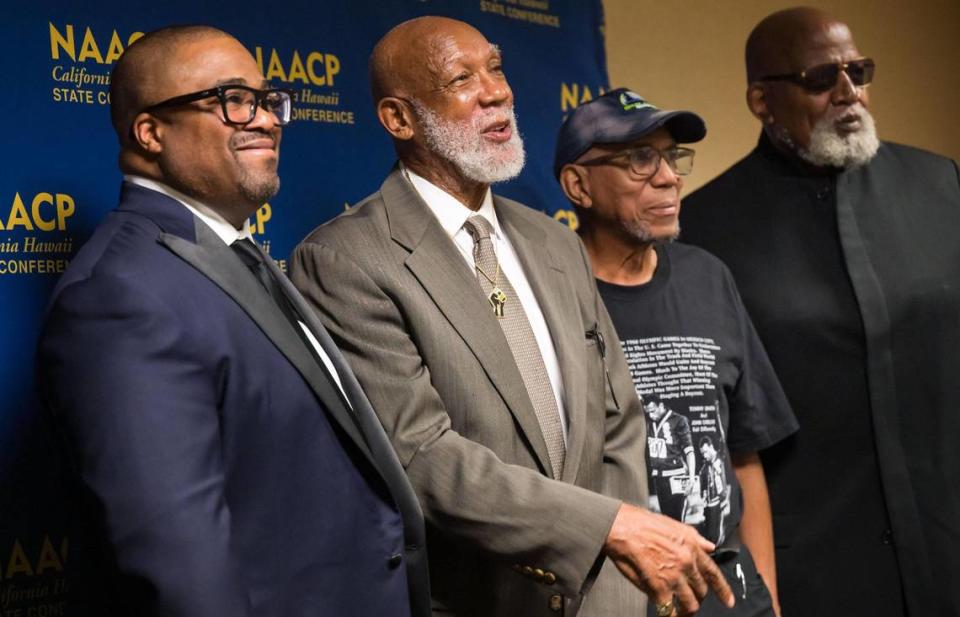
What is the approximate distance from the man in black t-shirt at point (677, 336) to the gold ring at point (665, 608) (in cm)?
39

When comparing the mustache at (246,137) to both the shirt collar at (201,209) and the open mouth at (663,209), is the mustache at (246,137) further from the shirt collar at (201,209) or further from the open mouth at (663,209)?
the open mouth at (663,209)

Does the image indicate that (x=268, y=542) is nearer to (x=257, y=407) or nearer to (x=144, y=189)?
(x=257, y=407)

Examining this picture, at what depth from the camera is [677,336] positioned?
2.74m

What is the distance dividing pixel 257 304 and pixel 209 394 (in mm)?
186

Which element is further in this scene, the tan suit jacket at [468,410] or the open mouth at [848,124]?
the open mouth at [848,124]

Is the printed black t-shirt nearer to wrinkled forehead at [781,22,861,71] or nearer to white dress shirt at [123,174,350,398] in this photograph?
wrinkled forehead at [781,22,861,71]

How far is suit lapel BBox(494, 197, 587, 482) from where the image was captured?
7.54 ft

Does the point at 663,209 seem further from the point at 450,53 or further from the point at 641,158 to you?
the point at 450,53

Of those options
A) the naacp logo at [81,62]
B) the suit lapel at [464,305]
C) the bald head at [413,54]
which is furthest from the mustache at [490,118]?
the naacp logo at [81,62]

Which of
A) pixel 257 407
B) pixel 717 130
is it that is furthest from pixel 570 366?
pixel 717 130

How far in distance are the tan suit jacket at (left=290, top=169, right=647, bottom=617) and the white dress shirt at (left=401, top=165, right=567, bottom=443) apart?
0.02m

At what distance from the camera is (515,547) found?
2.14m

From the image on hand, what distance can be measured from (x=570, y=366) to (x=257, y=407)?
2.10ft

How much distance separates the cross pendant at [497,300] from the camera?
234 cm
